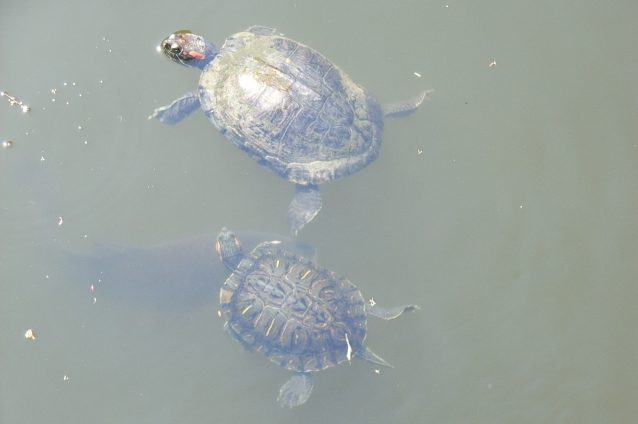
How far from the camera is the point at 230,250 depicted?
4426mm

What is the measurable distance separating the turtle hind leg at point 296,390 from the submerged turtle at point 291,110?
118 centimetres

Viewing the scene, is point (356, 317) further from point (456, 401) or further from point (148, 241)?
point (148, 241)

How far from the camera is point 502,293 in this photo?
462 cm

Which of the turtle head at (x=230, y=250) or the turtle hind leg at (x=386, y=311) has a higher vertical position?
the turtle head at (x=230, y=250)

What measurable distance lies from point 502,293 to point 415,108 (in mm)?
1755

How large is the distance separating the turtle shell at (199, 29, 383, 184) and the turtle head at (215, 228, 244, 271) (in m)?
0.66

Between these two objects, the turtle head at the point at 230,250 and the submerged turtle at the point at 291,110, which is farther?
the turtle head at the point at 230,250

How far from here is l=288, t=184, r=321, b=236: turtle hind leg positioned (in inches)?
178

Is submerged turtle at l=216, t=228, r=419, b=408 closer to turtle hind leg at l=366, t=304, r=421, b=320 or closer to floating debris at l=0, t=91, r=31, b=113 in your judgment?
turtle hind leg at l=366, t=304, r=421, b=320

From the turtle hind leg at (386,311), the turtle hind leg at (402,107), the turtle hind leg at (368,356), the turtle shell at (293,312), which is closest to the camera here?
the turtle shell at (293,312)

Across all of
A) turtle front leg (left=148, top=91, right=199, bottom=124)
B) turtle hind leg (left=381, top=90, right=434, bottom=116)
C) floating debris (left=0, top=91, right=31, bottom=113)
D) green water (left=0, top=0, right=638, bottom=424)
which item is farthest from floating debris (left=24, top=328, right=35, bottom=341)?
turtle hind leg (left=381, top=90, right=434, bottom=116)

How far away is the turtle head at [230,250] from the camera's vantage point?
442 centimetres

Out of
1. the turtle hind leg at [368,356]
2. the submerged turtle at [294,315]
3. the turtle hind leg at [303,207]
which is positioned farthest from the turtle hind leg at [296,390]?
the turtle hind leg at [303,207]

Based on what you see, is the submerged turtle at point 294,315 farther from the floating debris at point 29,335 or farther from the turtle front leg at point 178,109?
the floating debris at point 29,335
